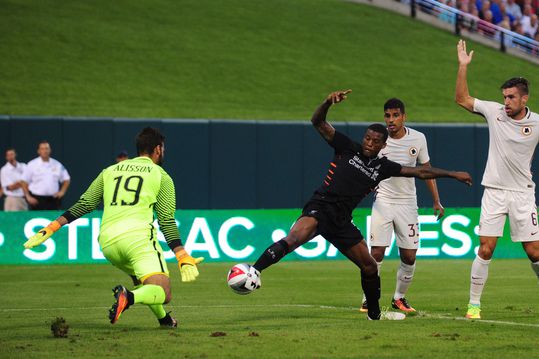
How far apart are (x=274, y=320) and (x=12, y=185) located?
12.6 metres

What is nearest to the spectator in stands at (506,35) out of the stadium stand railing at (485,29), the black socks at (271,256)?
the stadium stand railing at (485,29)

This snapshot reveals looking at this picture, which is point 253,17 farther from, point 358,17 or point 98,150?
point 98,150

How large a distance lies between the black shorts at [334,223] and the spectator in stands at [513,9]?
2817cm

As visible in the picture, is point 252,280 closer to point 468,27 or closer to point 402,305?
point 402,305

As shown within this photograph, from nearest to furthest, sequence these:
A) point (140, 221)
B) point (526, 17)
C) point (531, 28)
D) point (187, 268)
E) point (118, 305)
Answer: point (118, 305)
point (187, 268)
point (140, 221)
point (526, 17)
point (531, 28)

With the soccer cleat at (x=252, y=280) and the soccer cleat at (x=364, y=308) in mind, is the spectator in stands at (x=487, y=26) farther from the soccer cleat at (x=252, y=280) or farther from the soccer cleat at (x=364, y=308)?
the soccer cleat at (x=252, y=280)

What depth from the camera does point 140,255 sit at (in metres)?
10.4

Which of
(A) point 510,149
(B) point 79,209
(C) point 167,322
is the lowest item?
(C) point 167,322

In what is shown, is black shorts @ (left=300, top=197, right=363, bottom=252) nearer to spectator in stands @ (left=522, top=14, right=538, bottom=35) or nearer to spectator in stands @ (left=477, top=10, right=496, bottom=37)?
spectator in stands @ (left=522, top=14, right=538, bottom=35)

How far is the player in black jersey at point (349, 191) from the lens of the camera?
11.7m

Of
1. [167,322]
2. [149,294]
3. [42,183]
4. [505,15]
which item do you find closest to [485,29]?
[505,15]

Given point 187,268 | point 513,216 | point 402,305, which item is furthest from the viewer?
point 402,305

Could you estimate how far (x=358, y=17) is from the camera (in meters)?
40.4

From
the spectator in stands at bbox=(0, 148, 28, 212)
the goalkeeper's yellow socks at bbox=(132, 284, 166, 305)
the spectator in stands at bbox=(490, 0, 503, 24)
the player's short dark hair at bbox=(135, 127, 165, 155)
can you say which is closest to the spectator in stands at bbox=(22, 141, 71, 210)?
the spectator in stands at bbox=(0, 148, 28, 212)
